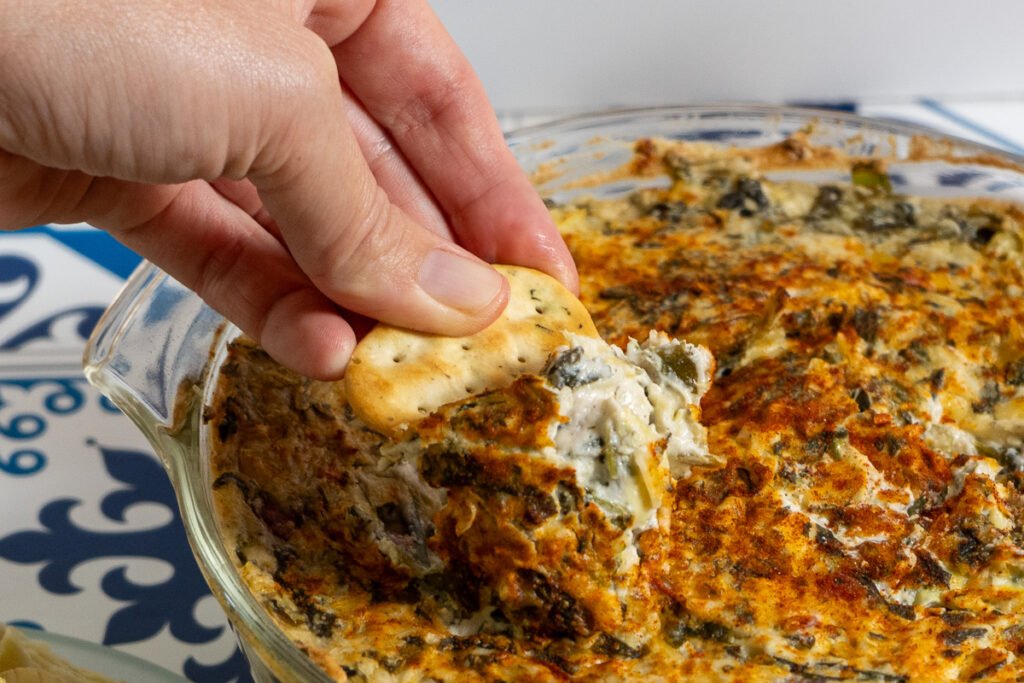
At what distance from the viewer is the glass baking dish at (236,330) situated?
5.91 ft

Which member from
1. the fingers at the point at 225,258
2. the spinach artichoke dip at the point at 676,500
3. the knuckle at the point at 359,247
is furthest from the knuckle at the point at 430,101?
the knuckle at the point at 359,247

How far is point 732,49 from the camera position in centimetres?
397

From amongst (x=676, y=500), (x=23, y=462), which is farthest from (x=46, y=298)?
(x=676, y=500)

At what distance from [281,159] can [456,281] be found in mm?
400

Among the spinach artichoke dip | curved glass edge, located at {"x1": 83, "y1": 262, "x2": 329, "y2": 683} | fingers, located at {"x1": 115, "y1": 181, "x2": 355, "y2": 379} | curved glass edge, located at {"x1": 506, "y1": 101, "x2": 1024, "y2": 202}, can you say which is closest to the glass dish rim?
curved glass edge, located at {"x1": 506, "y1": 101, "x2": 1024, "y2": 202}

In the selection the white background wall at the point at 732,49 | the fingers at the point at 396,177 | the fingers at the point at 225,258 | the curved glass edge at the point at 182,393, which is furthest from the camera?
the white background wall at the point at 732,49

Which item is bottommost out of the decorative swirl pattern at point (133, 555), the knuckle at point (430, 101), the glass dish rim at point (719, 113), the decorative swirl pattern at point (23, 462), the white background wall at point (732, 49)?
the decorative swirl pattern at point (133, 555)

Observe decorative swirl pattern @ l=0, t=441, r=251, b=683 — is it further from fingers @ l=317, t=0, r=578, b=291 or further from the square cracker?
fingers @ l=317, t=0, r=578, b=291

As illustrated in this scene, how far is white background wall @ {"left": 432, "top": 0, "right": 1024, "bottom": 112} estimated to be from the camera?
3855 mm

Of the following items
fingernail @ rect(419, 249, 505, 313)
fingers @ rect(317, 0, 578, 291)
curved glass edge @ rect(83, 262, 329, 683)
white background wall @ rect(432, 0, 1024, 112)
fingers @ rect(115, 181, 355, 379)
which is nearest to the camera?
curved glass edge @ rect(83, 262, 329, 683)

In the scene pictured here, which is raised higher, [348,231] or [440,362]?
[348,231]

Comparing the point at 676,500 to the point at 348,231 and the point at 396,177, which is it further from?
the point at 396,177

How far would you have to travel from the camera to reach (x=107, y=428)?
2.81 m

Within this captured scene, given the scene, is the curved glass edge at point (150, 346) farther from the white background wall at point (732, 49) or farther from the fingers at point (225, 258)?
the white background wall at point (732, 49)
